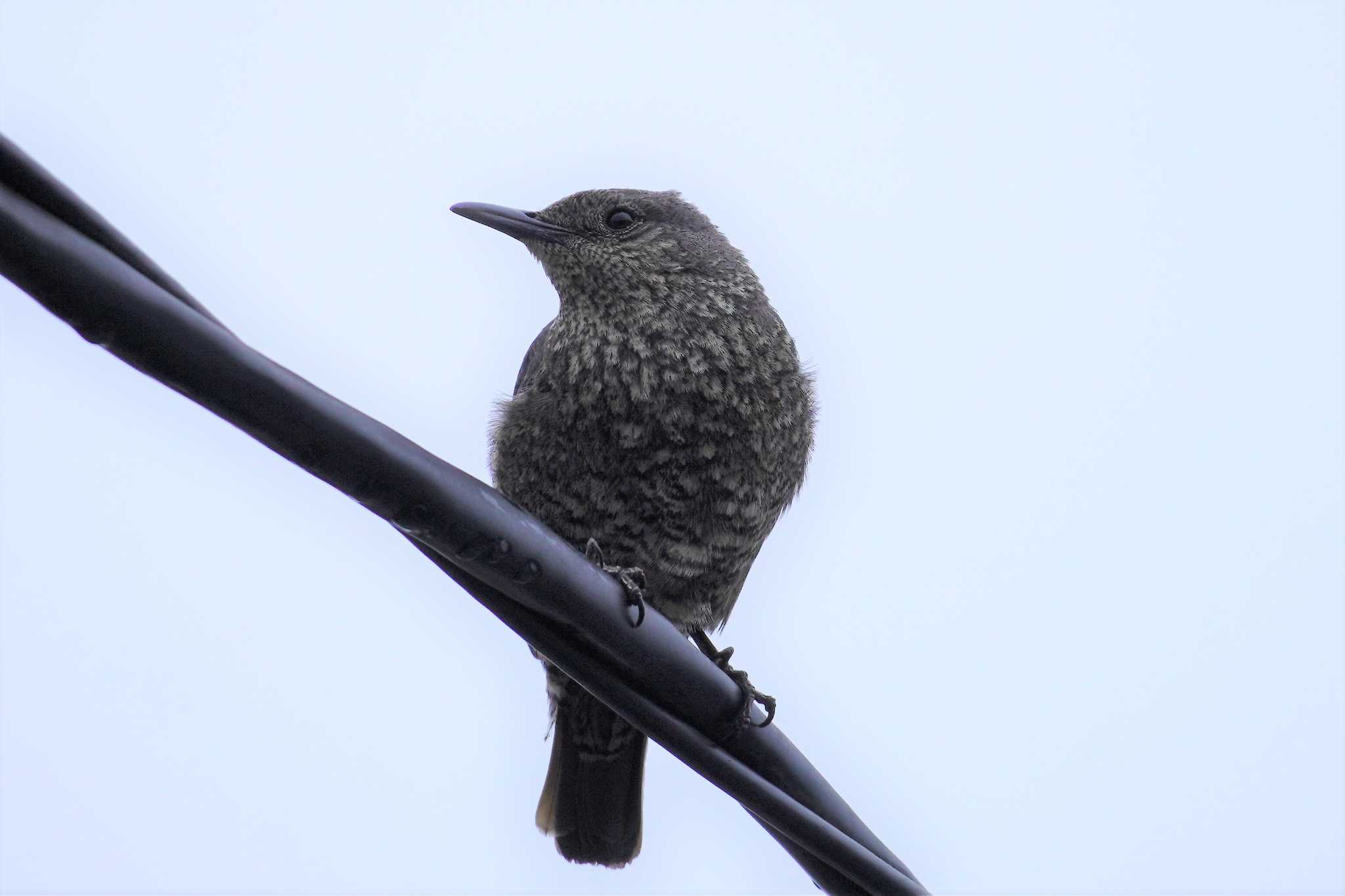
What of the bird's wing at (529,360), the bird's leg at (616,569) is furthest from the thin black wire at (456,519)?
the bird's wing at (529,360)

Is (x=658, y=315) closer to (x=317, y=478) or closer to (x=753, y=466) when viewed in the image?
(x=753, y=466)

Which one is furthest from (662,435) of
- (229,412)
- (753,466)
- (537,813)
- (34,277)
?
(34,277)

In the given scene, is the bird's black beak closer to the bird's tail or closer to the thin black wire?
the bird's tail

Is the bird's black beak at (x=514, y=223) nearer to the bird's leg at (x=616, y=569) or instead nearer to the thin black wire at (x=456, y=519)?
the bird's leg at (x=616, y=569)

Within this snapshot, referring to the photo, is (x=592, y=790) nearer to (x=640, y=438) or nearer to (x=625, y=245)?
(x=640, y=438)

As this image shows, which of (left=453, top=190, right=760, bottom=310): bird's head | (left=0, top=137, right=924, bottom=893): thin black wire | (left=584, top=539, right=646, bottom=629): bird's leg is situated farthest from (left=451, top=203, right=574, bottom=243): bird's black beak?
(left=0, top=137, right=924, bottom=893): thin black wire
